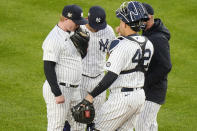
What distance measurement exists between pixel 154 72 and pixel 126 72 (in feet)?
3.80

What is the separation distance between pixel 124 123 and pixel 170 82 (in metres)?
4.63

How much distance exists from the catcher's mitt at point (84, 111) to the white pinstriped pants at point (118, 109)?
0.54ft

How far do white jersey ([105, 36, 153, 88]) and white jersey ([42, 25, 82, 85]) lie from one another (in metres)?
0.87

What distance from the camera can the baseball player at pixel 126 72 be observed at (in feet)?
22.8

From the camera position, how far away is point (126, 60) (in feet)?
22.8

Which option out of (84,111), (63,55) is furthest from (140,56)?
(63,55)

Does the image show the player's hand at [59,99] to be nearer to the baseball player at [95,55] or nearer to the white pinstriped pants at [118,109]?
the white pinstriped pants at [118,109]

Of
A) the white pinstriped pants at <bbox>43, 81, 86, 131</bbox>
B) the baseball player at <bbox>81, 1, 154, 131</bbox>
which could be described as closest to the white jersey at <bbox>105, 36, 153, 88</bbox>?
the baseball player at <bbox>81, 1, 154, 131</bbox>

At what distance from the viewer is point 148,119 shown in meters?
8.20

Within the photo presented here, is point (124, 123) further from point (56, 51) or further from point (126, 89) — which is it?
point (56, 51)

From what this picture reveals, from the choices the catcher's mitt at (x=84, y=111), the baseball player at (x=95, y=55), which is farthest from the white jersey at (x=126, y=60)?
the baseball player at (x=95, y=55)

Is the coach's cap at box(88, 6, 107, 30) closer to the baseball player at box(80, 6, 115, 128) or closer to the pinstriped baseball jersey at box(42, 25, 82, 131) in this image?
the baseball player at box(80, 6, 115, 128)

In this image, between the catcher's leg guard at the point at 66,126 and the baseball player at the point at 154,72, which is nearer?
the baseball player at the point at 154,72

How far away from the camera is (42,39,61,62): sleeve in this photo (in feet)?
24.7
